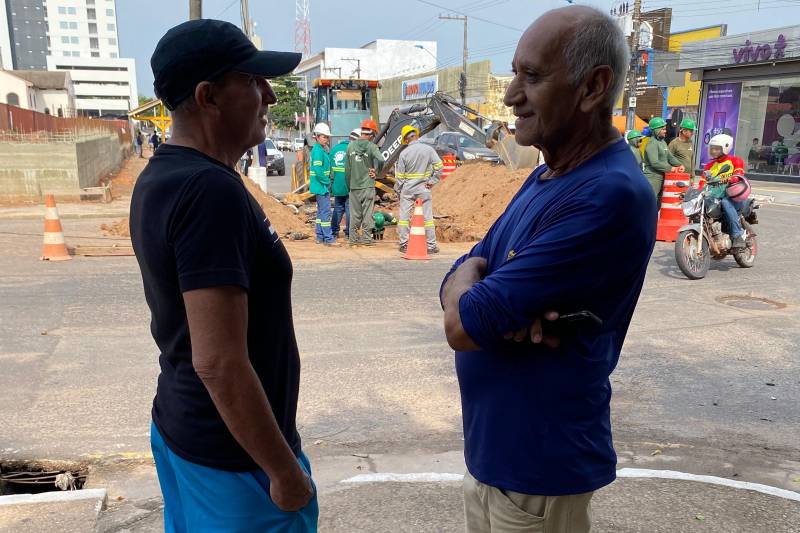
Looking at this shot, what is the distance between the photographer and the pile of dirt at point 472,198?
1279 centimetres

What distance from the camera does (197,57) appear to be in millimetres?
1535

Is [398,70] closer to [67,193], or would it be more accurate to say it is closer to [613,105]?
[67,193]

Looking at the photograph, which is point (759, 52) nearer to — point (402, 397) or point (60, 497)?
point (402, 397)

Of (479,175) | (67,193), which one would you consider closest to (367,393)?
(479,175)

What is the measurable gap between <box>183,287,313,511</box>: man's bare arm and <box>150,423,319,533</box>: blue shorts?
6cm

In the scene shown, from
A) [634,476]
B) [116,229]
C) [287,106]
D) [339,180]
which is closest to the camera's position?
[634,476]

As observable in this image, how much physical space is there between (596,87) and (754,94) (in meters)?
30.1

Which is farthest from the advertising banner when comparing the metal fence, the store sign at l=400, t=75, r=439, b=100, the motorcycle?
the store sign at l=400, t=75, r=439, b=100

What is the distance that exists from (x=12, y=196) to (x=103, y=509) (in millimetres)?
15929

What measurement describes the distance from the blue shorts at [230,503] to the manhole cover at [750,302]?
6.94 m

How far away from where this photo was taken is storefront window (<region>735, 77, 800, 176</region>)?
2497 centimetres

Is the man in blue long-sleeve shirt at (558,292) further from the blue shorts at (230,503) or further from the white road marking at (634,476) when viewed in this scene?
the white road marking at (634,476)

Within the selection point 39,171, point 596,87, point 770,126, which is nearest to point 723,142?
point 596,87

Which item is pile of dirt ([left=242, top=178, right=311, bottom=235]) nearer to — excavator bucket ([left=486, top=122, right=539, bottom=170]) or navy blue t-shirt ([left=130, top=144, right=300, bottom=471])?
excavator bucket ([left=486, top=122, right=539, bottom=170])
